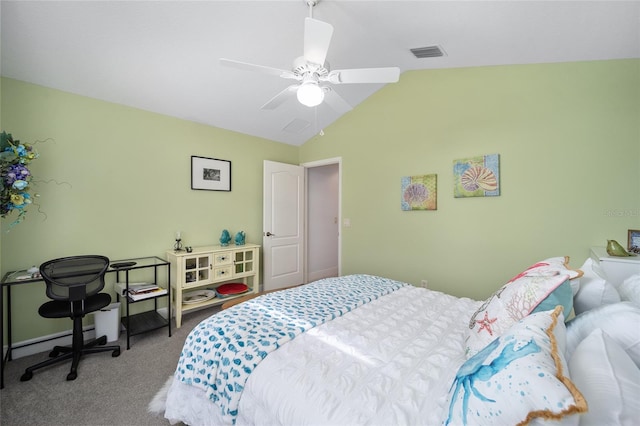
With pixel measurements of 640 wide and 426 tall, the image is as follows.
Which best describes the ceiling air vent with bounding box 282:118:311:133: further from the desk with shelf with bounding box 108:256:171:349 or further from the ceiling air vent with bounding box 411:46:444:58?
the desk with shelf with bounding box 108:256:171:349

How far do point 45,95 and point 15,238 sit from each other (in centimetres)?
130

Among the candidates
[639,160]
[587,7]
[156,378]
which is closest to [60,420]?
[156,378]

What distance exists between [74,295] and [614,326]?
309cm

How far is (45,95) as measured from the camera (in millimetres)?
2434

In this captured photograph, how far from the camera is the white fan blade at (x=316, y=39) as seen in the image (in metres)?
1.49

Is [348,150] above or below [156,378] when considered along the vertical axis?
above

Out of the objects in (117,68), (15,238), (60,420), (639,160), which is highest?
(117,68)

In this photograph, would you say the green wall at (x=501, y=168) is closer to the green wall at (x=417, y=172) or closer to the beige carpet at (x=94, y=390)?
the green wall at (x=417, y=172)

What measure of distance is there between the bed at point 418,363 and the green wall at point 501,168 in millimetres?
1312

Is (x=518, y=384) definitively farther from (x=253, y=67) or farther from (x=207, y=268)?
(x=207, y=268)

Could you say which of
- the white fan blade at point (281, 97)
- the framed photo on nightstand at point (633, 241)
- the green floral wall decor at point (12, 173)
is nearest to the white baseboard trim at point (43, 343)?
the green floral wall decor at point (12, 173)

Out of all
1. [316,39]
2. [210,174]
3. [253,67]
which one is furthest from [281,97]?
[210,174]

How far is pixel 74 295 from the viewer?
2.02 meters

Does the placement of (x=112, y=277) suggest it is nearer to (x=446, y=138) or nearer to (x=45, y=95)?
(x=45, y=95)
